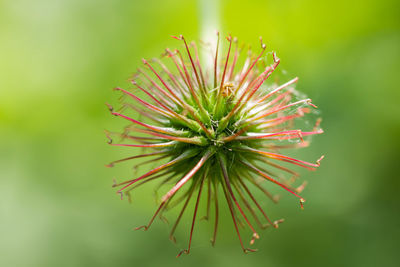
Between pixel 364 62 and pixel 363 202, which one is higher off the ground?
pixel 364 62

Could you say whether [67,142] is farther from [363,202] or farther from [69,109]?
[363,202]

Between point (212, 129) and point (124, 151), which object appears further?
point (124, 151)

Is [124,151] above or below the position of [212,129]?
above

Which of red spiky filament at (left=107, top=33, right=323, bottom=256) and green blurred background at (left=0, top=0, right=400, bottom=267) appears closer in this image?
red spiky filament at (left=107, top=33, right=323, bottom=256)

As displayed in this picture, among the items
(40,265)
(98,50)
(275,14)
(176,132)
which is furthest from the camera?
(98,50)

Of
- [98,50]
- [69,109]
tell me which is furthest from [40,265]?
[98,50]

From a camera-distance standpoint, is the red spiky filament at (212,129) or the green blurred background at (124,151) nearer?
the red spiky filament at (212,129)

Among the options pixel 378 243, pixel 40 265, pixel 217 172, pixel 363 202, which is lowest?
pixel 378 243

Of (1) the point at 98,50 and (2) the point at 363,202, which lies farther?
(1) the point at 98,50
